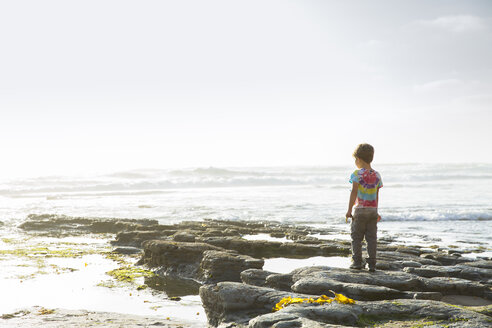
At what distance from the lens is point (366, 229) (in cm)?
787

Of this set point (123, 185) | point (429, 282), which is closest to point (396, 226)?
point (429, 282)

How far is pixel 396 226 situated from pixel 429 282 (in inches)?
536

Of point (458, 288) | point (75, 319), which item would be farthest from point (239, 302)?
point (458, 288)

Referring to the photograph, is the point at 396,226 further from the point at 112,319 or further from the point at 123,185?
the point at 123,185

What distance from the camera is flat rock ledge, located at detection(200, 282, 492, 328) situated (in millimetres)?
4953

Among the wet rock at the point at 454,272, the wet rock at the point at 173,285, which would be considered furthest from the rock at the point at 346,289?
the wet rock at the point at 173,285

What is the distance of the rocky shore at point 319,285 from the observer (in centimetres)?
525

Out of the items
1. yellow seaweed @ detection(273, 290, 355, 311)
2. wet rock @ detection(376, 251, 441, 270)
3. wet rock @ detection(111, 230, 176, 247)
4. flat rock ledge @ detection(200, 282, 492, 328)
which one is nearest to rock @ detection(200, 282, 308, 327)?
flat rock ledge @ detection(200, 282, 492, 328)

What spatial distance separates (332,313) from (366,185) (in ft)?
9.81

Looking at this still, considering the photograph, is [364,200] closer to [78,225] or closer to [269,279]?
[269,279]

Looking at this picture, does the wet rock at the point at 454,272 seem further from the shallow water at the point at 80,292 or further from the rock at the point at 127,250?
the rock at the point at 127,250

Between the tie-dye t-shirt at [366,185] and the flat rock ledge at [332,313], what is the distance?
2292mm

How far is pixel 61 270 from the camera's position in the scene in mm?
10922

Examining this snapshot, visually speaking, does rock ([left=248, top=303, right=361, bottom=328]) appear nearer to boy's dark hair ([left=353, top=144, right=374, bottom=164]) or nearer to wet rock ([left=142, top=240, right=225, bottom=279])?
boy's dark hair ([left=353, top=144, right=374, bottom=164])
